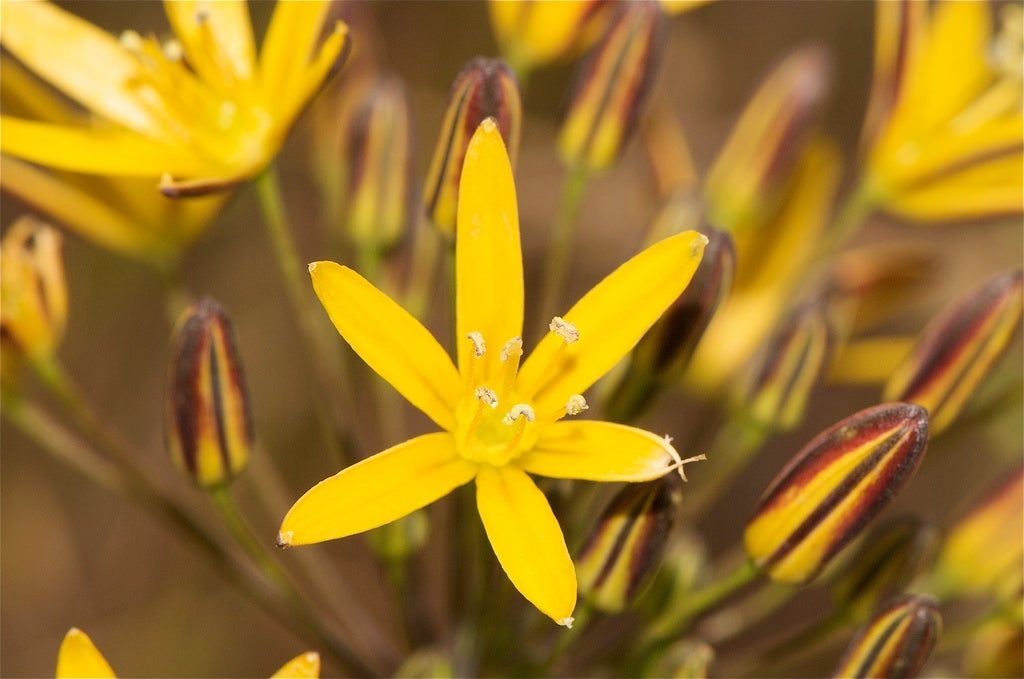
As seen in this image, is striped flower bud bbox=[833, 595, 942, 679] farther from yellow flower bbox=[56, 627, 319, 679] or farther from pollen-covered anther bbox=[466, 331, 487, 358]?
yellow flower bbox=[56, 627, 319, 679]

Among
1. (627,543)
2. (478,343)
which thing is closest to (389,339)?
(478,343)

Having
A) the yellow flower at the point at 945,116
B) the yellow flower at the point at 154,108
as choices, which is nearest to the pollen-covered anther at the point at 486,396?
the yellow flower at the point at 154,108

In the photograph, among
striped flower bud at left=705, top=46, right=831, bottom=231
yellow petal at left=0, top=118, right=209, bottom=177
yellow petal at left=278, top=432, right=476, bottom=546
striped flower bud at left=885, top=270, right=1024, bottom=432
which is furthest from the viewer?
striped flower bud at left=705, top=46, right=831, bottom=231

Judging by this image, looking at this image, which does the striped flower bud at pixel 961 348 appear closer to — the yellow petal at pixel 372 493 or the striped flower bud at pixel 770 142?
the striped flower bud at pixel 770 142

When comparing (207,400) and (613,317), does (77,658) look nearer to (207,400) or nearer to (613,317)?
(207,400)

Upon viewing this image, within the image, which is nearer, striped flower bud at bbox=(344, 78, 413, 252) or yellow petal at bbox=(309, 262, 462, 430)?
yellow petal at bbox=(309, 262, 462, 430)

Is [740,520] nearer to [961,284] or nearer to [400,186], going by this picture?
[961,284]

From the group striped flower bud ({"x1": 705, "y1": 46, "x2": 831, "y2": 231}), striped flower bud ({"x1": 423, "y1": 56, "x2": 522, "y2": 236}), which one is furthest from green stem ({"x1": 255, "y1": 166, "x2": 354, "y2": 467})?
striped flower bud ({"x1": 705, "y1": 46, "x2": 831, "y2": 231})

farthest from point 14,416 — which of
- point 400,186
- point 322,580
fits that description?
point 400,186
